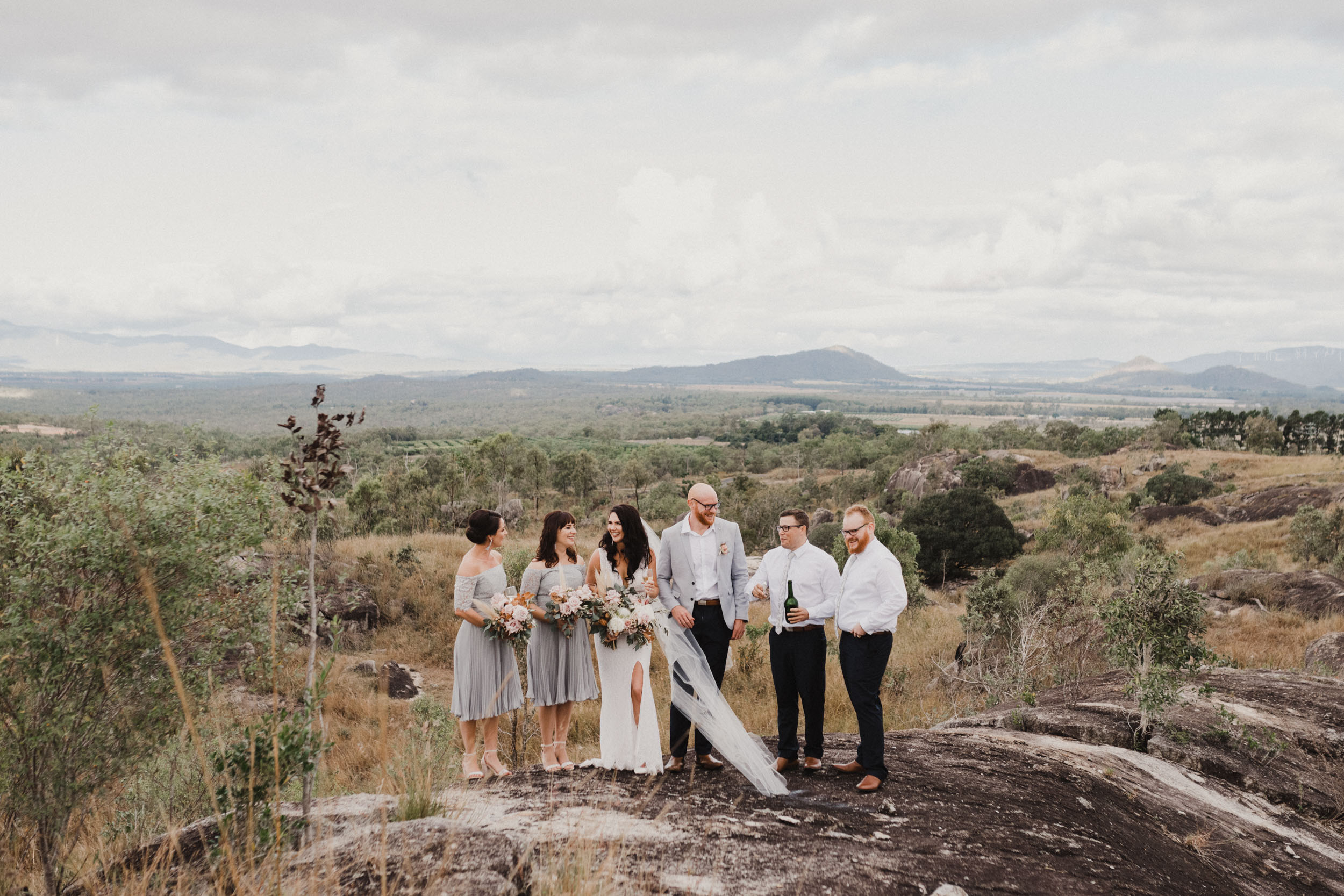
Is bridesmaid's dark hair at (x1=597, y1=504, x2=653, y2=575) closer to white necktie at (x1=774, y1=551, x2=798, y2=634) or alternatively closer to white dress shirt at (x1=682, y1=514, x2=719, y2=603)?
white dress shirt at (x1=682, y1=514, x2=719, y2=603)

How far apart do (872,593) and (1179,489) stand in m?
47.2

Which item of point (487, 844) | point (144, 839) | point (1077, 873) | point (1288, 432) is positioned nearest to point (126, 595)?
point (144, 839)

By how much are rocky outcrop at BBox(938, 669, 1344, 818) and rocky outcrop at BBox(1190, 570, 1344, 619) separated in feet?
24.9

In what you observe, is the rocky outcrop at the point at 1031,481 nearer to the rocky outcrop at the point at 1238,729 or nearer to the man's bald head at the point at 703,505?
the rocky outcrop at the point at 1238,729

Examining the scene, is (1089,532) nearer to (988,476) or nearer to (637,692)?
(637,692)

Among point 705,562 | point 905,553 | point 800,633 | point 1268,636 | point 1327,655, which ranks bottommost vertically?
point 905,553

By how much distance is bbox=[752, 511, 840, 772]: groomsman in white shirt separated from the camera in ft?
19.9

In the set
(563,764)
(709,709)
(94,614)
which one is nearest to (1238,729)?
(709,709)

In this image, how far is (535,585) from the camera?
648cm

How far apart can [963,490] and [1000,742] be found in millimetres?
29515

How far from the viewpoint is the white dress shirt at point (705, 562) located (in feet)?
20.3

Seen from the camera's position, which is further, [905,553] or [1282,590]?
[905,553]

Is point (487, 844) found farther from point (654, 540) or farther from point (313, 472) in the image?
point (654, 540)

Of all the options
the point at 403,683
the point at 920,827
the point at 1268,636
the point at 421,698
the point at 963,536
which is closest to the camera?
the point at 920,827
